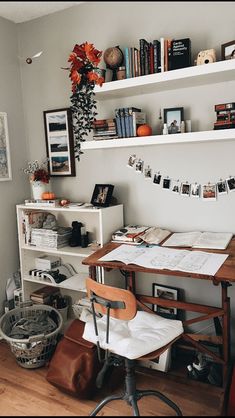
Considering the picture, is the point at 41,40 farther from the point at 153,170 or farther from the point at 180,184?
the point at 180,184

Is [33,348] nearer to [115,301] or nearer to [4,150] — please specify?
[115,301]

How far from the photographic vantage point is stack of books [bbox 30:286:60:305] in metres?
2.78

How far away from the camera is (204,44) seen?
2.17m

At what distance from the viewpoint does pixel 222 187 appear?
2.23 m

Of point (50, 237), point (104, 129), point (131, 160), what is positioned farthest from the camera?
point (50, 237)

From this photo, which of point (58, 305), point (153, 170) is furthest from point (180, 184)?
point (58, 305)

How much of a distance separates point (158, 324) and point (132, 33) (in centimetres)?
193

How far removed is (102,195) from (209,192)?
77 centimetres

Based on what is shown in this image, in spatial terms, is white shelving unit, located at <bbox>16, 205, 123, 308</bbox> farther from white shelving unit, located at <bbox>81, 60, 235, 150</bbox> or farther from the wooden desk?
white shelving unit, located at <bbox>81, 60, 235, 150</bbox>

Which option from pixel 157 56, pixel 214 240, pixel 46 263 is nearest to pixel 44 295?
pixel 46 263

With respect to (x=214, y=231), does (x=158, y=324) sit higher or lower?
lower

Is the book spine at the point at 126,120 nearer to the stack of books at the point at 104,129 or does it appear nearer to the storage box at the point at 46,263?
the stack of books at the point at 104,129

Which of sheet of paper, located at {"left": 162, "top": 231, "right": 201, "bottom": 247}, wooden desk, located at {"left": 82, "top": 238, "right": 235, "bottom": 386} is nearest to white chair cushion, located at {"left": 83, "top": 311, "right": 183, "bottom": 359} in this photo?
wooden desk, located at {"left": 82, "top": 238, "right": 235, "bottom": 386}

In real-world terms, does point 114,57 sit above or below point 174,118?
above
